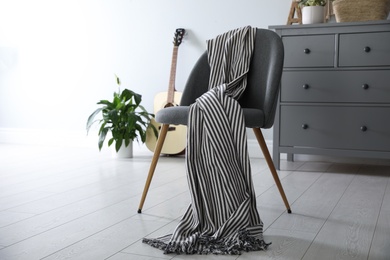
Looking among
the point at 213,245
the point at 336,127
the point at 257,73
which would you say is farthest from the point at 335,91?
the point at 213,245

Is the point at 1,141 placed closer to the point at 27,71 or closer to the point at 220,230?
the point at 27,71

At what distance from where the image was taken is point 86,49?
3.95m

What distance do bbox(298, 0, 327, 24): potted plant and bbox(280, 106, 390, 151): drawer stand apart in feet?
1.61

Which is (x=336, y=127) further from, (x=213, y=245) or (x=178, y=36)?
(x=213, y=245)

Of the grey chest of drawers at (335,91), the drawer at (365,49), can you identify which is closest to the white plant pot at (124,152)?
the grey chest of drawers at (335,91)

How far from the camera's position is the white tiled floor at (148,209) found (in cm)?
156

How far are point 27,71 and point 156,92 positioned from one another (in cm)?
114

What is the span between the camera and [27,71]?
4.16 m

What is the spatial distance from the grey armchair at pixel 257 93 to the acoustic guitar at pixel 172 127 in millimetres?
1242

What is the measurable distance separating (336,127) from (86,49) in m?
2.01

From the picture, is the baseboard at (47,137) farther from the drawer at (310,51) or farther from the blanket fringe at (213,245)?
the blanket fringe at (213,245)

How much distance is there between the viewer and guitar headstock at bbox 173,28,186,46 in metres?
3.56

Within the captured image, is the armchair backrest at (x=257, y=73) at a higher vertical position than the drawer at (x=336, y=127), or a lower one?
higher

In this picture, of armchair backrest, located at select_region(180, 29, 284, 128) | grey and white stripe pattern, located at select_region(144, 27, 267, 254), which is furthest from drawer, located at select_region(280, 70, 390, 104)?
grey and white stripe pattern, located at select_region(144, 27, 267, 254)
